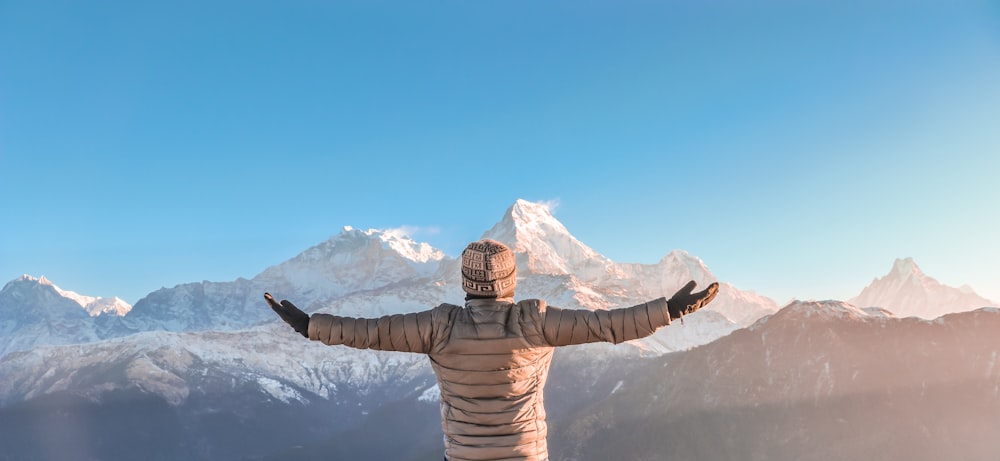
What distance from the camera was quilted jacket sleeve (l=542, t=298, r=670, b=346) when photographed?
719 centimetres

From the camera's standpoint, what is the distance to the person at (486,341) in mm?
7633

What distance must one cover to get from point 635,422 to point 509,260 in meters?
193

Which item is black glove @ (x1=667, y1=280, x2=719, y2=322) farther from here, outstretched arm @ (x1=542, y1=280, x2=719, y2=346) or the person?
the person

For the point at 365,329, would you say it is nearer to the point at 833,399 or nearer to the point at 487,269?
the point at 487,269

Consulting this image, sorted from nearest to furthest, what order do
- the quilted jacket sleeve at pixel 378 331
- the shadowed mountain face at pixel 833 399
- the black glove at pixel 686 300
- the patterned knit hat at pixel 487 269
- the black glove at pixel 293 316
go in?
1. the black glove at pixel 686 300
2. the black glove at pixel 293 316
3. the quilted jacket sleeve at pixel 378 331
4. the patterned knit hat at pixel 487 269
5. the shadowed mountain face at pixel 833 399

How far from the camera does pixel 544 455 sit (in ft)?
26.7

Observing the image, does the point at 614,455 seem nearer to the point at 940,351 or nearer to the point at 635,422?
the point at 635,422

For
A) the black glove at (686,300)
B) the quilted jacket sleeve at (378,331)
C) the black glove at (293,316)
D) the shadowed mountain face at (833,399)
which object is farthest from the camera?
the shadowed mountain face at (833,399)

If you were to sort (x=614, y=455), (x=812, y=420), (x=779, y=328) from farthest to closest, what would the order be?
(x=779, y=328), (x=614, y=455), (x=812, y=420)

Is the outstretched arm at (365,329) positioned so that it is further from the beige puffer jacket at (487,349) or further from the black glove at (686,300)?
the black glove at (686,300)

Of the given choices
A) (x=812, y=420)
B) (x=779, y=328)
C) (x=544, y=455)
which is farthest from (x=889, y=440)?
(x=544, y=455)

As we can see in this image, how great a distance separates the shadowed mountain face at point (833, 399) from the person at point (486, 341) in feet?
530

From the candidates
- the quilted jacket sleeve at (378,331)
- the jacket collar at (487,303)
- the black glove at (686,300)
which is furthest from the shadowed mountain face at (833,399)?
the quilted jacket sleeve at (378,331)

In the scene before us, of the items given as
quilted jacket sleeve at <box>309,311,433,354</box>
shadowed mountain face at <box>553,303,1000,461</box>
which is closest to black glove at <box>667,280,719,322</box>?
quilted jacket sleeve at <box>309,311,433,354</box>
